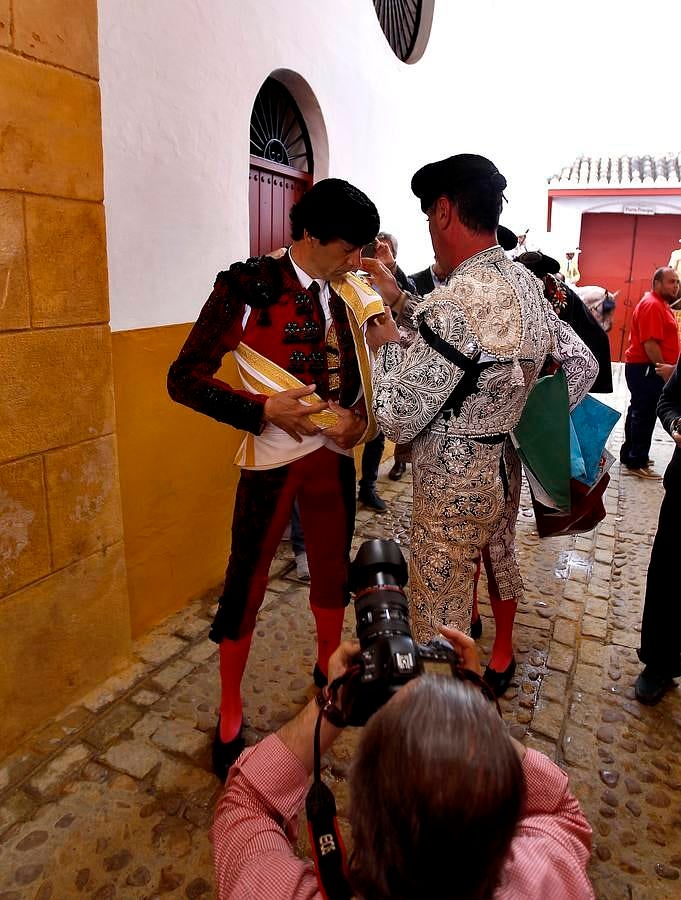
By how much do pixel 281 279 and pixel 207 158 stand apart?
4.28 ft

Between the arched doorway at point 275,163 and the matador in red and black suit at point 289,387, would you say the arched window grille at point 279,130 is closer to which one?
the arched doorway at point 275,163

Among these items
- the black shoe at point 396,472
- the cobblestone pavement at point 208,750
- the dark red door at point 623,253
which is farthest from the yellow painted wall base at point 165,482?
the dark red door at point 623,253

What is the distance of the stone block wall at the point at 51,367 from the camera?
2.05 meters

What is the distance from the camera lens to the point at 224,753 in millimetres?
2199

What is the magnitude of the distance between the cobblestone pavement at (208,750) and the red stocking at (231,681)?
111mm

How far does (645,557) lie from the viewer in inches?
160

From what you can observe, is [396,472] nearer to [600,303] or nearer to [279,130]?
[279,130]

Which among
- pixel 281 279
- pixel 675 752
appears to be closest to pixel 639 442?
pixel 675 752

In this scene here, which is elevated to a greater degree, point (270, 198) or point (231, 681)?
point (270, 198)

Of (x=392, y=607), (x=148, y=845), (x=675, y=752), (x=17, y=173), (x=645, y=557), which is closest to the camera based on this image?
(x=392, y=607)

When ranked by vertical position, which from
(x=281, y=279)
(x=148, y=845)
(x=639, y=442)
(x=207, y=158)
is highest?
(x=207, y=158)

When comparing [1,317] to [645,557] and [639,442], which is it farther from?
[639,442]

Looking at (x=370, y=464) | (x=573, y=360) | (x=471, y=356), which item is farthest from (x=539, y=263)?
(x=370, y=464)

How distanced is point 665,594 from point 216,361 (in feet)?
6.06
